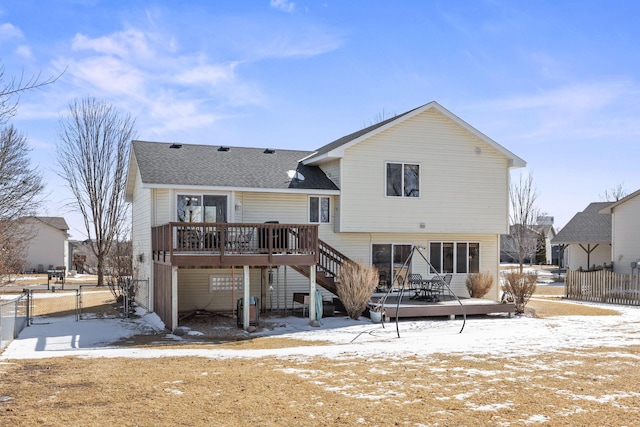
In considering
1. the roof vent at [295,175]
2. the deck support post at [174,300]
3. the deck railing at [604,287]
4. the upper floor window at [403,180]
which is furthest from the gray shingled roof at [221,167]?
the deck railing at [604,287]

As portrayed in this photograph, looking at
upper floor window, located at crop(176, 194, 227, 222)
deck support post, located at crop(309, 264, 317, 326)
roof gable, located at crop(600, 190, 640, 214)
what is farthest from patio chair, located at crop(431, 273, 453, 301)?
roof gable, located at crop(600, 190, 640, 214)

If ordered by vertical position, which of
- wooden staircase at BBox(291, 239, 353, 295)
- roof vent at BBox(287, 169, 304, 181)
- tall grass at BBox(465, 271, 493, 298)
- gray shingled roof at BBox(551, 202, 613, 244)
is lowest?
tall grass at BBox(465, 271, 493, 298)

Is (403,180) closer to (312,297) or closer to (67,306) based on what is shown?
(312,297)

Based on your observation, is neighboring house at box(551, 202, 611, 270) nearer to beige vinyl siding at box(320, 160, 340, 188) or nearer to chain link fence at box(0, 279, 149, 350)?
beige vinyl siding at box(320, 160, 340, 188)

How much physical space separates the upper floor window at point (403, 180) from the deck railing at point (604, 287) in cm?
1093

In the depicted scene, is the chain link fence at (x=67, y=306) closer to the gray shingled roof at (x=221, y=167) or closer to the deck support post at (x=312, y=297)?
the gray shingled roof at (x=221, y=167)

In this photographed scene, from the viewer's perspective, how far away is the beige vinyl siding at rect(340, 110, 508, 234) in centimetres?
2210

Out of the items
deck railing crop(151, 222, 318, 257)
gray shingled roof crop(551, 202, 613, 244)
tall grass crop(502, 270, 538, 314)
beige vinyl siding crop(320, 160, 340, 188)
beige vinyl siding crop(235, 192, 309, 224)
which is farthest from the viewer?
gray shingled roof crop(551, 202, 613, 244)

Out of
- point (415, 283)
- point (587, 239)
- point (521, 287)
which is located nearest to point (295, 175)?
point (415, 283)

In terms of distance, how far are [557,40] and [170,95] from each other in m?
12.8

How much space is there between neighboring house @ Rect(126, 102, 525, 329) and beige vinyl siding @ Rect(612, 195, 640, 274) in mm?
11432

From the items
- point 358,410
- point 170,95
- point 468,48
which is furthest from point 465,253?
point 358,410

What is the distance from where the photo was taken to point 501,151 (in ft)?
78.4

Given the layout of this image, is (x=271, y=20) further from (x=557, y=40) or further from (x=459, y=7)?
(x=557, y=40)
